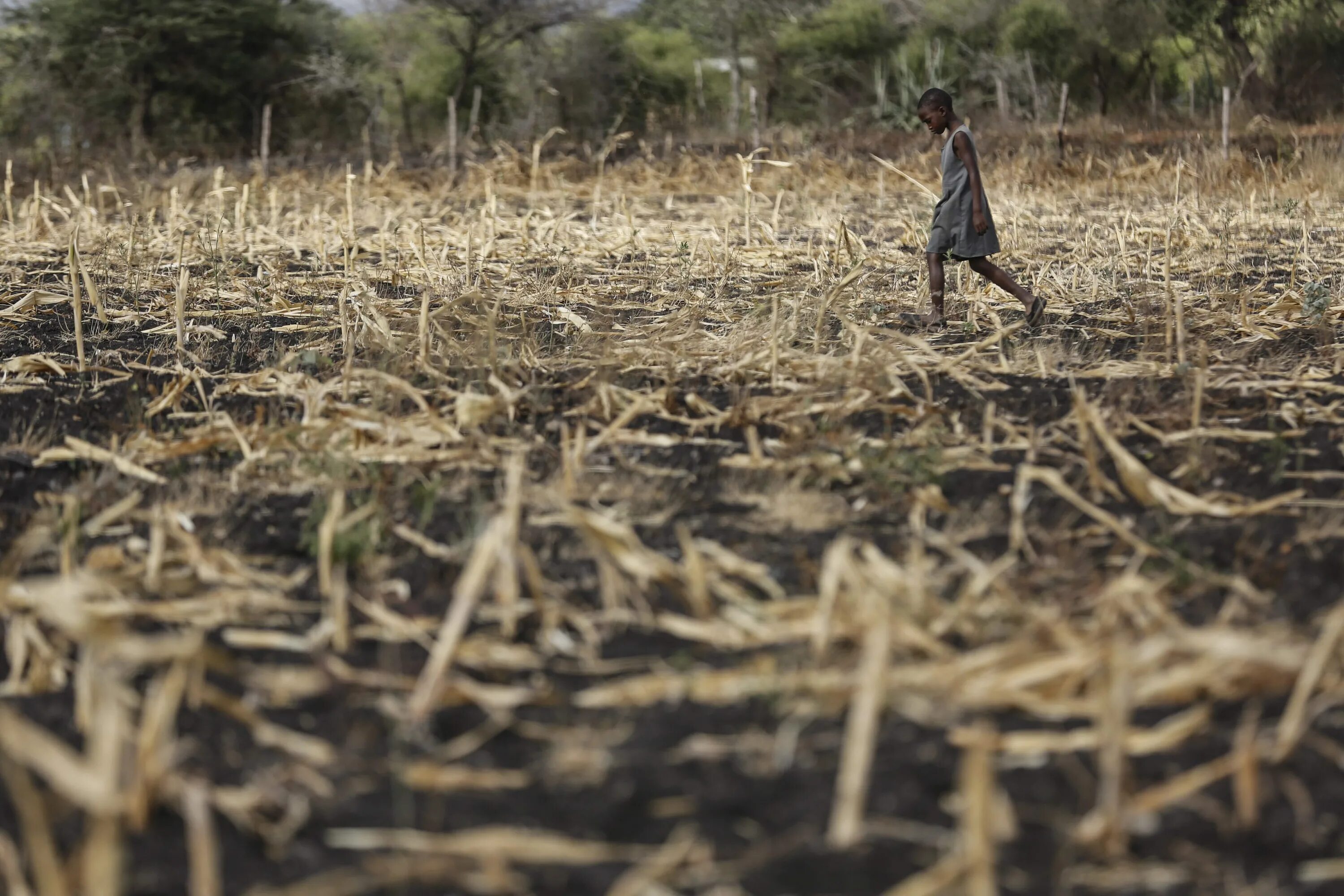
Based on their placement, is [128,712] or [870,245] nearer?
[128,712]

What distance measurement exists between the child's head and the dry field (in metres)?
0.82

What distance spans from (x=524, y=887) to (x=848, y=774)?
459mm

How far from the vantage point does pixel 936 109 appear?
5398 millimetres

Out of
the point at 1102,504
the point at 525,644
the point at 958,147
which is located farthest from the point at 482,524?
the point at 958,147

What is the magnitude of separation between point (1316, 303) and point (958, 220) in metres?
1.39

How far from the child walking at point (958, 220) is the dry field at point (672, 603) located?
0.20 m

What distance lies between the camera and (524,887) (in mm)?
1801

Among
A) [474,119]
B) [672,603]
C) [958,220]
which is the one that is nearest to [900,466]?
[672,603]

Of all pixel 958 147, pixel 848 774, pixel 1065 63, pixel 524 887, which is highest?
pixel 1065 63

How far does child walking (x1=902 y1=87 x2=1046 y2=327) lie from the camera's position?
17.7ft

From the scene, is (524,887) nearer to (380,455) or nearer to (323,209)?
(380,455)

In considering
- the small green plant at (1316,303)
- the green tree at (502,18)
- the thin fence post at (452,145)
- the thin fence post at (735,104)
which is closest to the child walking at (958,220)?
the small green plant at (1316,303)

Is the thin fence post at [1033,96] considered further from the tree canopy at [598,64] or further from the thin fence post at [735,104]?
the thin fence post at [735,104]

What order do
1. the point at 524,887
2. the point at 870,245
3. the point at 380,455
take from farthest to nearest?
the point at 870,245 → the point at 380,455 → the point at 524,887
